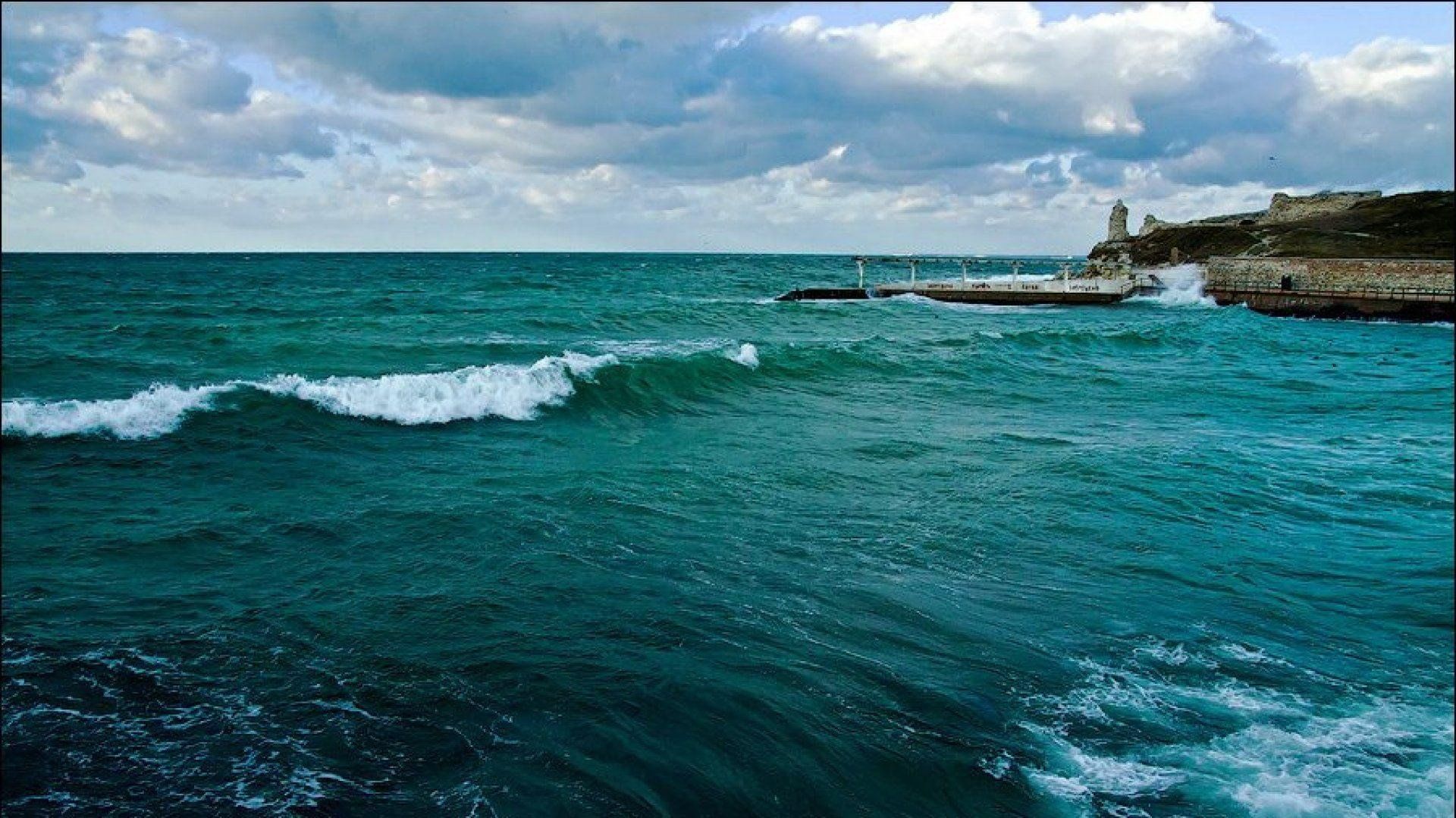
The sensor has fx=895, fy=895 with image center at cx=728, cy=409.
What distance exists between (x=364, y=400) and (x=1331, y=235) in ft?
232

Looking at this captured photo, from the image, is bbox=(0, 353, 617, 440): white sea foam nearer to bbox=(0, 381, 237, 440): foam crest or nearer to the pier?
bbox=(0, 381, 237, 440): foam crest

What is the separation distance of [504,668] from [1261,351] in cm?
3088

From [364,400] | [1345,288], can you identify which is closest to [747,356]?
[364,400]

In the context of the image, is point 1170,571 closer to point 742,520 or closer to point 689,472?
point 742,520

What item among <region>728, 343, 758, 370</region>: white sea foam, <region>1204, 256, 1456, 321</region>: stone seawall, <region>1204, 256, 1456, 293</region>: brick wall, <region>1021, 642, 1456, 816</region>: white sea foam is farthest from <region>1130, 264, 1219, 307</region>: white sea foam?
<region>1021, 642, 1456, 816</region>: white sea foam

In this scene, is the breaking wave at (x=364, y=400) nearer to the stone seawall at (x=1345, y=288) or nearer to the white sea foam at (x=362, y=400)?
the white sea foam at (x=362, y=400)

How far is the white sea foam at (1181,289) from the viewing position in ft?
190

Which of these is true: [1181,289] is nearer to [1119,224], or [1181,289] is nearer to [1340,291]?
[1340,291]

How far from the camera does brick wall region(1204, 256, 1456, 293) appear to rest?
45.9 metres

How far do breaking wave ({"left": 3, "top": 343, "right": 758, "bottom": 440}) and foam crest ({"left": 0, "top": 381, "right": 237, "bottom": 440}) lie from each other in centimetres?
1

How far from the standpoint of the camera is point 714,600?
30.6 ft

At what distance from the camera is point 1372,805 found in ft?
18.8

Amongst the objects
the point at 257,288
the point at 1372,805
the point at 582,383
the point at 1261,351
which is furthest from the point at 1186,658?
the point at 257,288

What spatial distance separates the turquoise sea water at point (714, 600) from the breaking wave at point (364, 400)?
11 centimetres
